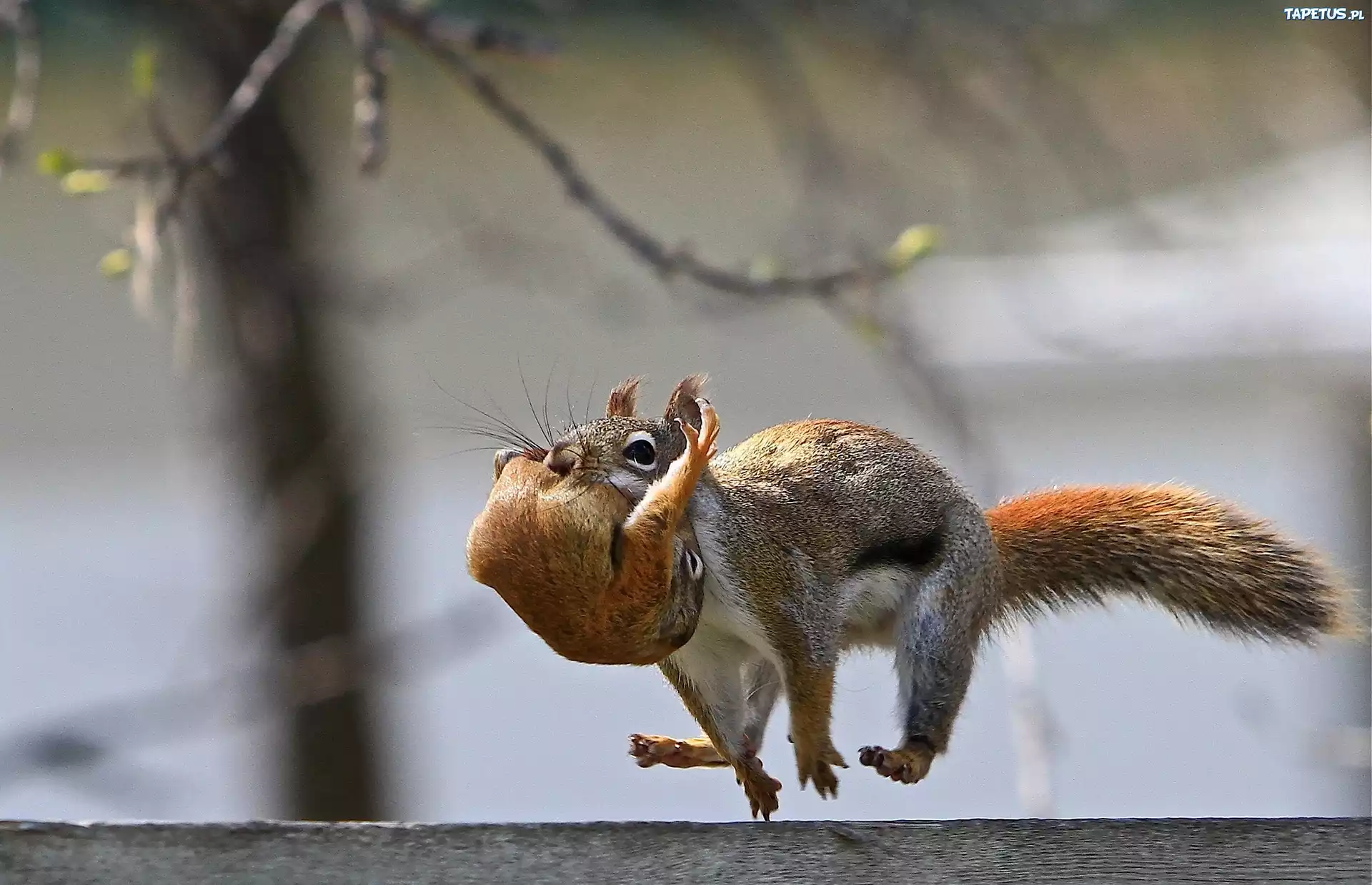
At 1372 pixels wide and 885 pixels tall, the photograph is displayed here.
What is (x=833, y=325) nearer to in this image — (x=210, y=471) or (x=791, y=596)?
(x=210, y=471)

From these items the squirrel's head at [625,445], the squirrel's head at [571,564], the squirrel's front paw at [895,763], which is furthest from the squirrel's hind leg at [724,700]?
the squirrel's head at [571,564]

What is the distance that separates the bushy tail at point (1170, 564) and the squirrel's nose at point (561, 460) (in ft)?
3.23

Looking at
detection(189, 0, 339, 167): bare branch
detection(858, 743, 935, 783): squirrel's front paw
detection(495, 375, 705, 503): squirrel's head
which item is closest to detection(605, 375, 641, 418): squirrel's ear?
detection(495, 375, 705, 503): squirrel's head

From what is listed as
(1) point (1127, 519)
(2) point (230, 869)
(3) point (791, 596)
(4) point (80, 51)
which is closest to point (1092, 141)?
(1) point (1127, 519)

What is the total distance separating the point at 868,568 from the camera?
2.08 metres

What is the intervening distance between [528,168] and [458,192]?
4.93 ft

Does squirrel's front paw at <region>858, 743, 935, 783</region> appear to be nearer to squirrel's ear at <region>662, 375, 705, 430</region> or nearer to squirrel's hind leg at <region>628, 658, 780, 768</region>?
squirrel's hind leg at <region>628, 658, 780, 768</region>

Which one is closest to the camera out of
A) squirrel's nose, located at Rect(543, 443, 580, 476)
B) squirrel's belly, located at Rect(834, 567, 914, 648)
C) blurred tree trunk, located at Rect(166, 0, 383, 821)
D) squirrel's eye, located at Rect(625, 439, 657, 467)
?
squirrel's nose, located at Rect(543, 443, 580, 476)

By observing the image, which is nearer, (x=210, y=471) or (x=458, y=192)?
(x=210, y=471)

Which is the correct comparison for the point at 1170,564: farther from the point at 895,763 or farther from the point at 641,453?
the point at 641,453

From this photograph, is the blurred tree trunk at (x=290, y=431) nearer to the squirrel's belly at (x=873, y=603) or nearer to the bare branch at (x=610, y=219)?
the bare branch at (x=610, y=219)

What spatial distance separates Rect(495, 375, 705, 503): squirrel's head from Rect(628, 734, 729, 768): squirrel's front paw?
35 cm

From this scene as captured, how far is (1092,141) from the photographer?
373 cm

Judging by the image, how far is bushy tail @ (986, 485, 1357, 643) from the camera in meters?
2.26
